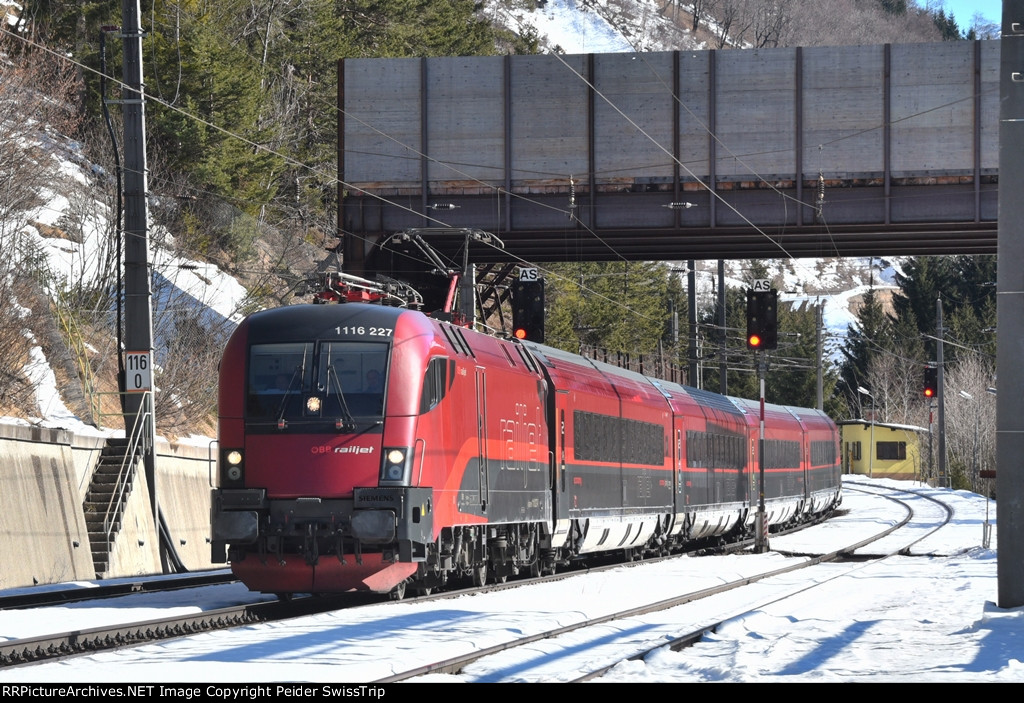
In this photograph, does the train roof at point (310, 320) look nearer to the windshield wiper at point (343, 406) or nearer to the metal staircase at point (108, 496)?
the windshield wiper at point (343, 406)

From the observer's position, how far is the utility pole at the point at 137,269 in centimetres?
2389

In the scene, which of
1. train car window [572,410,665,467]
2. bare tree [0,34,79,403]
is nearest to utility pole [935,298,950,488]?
train car window [572,410,665,467]

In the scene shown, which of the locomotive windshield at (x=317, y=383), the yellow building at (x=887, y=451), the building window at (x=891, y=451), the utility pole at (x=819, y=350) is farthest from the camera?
the building window at (x=891, y=451)

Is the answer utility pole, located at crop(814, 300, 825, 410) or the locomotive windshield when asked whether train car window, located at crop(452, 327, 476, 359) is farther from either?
utility pole, located at crop(814, 300, 825, 410)

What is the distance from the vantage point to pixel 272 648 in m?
12.2

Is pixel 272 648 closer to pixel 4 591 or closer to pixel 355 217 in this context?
pixel 4 591

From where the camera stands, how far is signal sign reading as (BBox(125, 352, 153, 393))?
24062 millimetres

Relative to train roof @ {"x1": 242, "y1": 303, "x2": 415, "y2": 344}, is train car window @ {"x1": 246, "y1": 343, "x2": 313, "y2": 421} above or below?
below

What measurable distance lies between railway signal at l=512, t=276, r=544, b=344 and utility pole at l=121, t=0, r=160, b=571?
1050cm

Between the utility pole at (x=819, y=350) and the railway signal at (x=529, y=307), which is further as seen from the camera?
the utility pole at (x=819, y=350)

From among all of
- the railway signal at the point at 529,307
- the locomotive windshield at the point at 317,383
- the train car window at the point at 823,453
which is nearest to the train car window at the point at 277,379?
the locomotive windshield at the point at 317,383

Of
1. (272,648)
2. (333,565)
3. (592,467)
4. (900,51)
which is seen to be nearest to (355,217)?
(900,51)

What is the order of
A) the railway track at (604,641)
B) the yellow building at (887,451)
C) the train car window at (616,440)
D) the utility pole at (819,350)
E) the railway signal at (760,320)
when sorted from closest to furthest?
the railway track at (604,641) → the train car window at (616,440) → the railway signal at (760,320) → the utility pole at (819,350) → the yellow building at (887,451)

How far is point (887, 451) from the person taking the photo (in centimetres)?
10162
